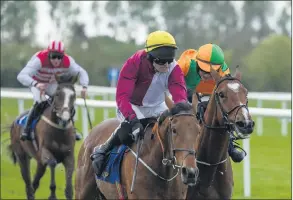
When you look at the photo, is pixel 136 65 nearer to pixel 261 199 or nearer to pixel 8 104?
pixel 261 199

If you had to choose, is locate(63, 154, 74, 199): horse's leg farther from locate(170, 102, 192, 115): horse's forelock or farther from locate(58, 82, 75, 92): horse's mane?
locate(170, 102, 192, 115): horse's forelock

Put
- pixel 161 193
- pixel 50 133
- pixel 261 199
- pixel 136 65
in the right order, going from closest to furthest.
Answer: pixel 161 193 < pixel 136 65 < pixel 261 199 < pixel 50 133

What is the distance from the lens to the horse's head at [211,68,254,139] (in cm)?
547

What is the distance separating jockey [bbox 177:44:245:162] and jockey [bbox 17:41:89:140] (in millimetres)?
3105

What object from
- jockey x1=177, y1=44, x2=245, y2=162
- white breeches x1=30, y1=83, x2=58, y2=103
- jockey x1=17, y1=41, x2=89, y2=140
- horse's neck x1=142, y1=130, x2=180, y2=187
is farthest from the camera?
white breeches x1=30, y1=83, x2=58, y2=103

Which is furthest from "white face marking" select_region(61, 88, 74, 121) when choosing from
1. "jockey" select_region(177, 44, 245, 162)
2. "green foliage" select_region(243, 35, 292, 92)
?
"green foliage" select_region(243, 35, 292, 92)

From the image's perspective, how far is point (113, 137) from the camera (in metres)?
5.83

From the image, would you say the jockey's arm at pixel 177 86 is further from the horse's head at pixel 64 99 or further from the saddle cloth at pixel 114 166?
the horse's head at pixel 64 99

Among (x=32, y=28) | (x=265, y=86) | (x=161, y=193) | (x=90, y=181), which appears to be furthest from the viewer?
(x=32, y=28)

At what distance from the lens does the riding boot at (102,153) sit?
5.84 m

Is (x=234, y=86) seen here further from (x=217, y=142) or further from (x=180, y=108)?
(x=180, y=108)

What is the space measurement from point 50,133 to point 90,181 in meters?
3.15

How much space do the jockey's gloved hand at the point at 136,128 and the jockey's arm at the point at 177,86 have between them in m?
0.32

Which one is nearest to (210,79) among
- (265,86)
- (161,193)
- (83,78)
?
(161,193)
